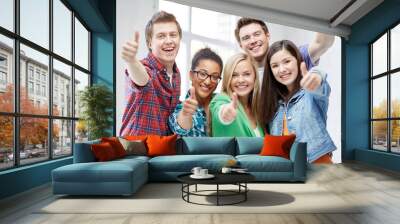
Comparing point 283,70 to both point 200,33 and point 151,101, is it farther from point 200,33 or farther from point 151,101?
point 151,101

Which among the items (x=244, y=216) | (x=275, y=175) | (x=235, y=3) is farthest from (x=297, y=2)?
(x=244, y=216)

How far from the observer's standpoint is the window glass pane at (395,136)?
301 inches

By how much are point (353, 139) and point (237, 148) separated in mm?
3656

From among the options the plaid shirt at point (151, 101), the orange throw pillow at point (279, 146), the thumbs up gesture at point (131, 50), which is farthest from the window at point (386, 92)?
the thumbs up gesture at point (131, 50)

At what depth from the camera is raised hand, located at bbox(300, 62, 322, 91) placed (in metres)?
8.13

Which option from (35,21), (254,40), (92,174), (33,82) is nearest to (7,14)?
(35,21)

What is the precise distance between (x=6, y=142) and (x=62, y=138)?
199 centimetres

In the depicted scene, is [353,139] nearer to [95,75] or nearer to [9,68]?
[95,75]

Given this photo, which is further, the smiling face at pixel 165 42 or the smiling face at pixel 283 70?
the smiling face at pixel 283 70

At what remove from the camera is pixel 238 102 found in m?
8.09

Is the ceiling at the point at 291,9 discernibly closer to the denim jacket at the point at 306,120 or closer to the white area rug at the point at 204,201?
the denim jacket at the point at 306,120

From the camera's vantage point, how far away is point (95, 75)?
8.44 meters

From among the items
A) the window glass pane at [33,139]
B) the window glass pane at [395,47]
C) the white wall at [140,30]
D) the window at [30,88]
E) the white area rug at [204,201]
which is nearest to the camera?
the white area rug at [204,201]

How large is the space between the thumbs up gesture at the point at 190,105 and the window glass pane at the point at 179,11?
1464 millimetres
